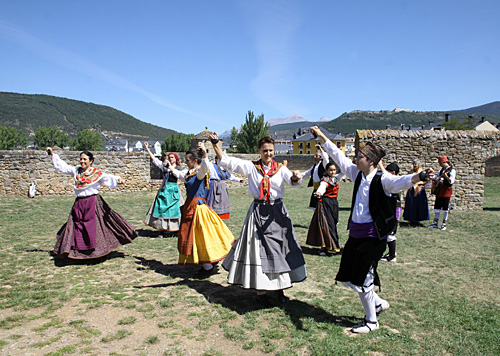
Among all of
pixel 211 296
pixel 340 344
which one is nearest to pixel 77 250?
pixel 211 296

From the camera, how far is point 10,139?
83.2 m

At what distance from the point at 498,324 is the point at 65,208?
39.7 feet

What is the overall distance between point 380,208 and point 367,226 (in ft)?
0.75

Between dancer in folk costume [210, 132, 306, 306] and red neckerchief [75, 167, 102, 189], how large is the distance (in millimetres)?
2844

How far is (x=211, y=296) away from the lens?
14.6 ft

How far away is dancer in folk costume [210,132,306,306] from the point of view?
3.95 m

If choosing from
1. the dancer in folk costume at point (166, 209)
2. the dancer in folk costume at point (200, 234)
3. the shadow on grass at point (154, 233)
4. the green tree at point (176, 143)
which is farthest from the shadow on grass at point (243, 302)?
the green tree at point (176, 143)

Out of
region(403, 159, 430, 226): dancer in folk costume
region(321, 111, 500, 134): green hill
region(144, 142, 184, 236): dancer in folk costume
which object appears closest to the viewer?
region(144, 142, 184, 236): dancer in folk costume

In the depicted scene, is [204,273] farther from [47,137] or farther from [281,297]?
[47,137]

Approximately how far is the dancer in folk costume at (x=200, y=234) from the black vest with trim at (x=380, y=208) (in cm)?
227

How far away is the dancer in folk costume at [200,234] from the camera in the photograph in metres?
4.99

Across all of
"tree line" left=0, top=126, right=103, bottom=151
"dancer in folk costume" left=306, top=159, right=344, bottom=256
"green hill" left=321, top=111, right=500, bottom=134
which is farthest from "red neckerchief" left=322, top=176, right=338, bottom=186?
"green hill" left=321, top=111, right=500, bottom=134

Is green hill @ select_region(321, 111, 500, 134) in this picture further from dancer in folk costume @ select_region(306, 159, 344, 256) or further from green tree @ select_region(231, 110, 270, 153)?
dancer in folk costume @ select_region(306, 159, 344, 256)

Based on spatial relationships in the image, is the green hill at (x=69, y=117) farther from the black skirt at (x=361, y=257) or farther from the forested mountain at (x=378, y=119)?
the black skirt at (x=361, y=257)
